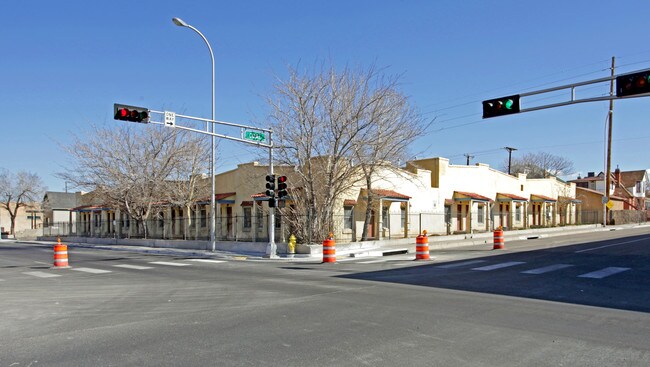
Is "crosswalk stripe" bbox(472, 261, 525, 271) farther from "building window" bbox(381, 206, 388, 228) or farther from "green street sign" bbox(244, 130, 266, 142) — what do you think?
"building window" bbox(381, 206, 388, 228)

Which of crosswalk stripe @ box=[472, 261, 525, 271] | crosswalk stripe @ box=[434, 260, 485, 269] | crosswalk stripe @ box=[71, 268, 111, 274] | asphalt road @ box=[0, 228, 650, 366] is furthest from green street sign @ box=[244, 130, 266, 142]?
crosswalk stripe @ box=[472, 261, 525, 271]

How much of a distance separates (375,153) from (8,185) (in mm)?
69598

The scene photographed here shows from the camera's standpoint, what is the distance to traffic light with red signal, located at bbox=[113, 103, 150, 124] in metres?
18.2

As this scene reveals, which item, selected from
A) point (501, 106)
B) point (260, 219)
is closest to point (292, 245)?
point (260, 219)

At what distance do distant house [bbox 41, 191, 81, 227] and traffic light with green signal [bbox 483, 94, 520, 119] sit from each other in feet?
234

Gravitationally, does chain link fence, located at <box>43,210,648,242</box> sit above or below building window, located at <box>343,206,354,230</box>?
below

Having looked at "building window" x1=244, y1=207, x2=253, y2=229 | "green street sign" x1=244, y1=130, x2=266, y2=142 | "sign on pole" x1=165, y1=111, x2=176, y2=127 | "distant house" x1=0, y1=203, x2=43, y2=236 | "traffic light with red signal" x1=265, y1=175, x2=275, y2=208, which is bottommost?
"distant house" x1=0, y1=203, x2=43, y2=236

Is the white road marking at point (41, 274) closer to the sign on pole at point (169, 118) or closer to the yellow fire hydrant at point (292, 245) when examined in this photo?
the sign on pole at point (169, 118)

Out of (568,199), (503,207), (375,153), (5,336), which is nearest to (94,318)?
(5,336)

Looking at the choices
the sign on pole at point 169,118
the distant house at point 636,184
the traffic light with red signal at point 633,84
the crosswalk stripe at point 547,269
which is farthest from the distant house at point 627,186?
the sign on pole at point 169,118

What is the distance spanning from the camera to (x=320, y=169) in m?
26.6

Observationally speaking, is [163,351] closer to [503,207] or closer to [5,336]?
[5,336]

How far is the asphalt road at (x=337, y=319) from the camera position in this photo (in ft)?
20.6

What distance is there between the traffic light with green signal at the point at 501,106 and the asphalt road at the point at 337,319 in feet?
17.8
